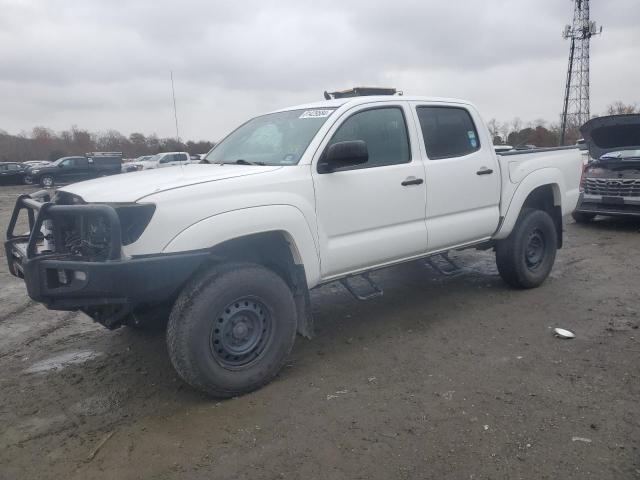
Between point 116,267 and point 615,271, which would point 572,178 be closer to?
point 615,271

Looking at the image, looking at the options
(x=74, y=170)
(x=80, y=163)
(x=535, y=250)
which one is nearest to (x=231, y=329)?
(x=535, y=250)

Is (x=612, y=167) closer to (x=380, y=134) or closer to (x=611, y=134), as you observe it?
(x=611, y=134)

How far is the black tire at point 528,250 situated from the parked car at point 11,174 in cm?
3066

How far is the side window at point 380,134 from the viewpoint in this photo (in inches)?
164

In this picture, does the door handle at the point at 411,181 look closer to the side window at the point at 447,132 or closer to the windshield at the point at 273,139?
the side window at the point at 447,132

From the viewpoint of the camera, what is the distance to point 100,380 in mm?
3930

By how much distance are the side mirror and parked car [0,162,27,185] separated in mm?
30951

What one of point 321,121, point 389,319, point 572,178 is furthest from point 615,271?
point 321,121

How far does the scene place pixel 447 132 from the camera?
192 inches

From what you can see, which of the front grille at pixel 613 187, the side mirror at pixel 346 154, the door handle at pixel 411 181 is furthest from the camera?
the front grille at pixel 613 187

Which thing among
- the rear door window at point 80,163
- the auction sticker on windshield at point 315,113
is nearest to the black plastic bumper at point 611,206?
the auction sticker on windshield at point 315,113

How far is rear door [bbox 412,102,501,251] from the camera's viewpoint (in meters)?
4.59

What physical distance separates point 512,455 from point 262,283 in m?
1.78

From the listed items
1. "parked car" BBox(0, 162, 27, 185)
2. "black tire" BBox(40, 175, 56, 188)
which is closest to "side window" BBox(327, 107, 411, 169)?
"black tire" BBox(40, 175, 56, 188)
